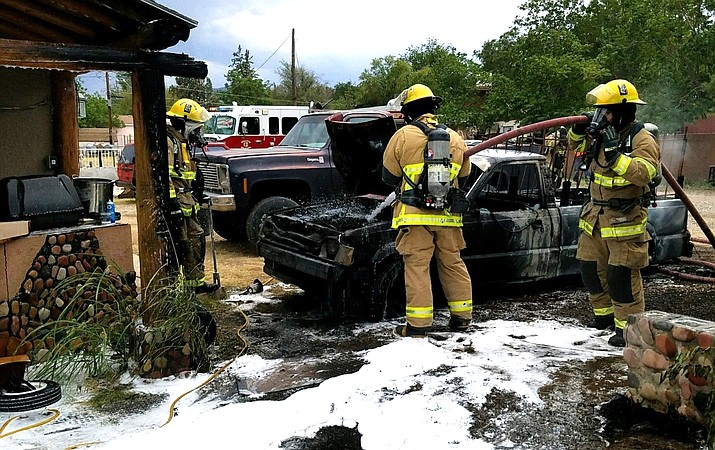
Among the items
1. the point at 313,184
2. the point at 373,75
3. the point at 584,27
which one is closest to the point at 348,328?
the point at 313,184

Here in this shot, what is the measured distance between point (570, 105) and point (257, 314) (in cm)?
1684

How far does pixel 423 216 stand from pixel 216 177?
15.5 ft

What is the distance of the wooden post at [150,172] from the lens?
184 inches

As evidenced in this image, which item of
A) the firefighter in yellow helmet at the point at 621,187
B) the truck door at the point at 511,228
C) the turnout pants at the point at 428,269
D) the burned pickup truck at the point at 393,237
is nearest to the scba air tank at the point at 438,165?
the turnout pants at the point at 428,269

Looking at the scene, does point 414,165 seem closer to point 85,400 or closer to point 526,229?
point 526,229

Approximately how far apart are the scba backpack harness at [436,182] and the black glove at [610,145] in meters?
1.16

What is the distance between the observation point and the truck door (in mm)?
6230

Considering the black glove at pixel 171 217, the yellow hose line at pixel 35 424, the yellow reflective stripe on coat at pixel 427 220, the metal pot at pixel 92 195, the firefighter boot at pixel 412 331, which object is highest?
the metal pot at pixel 92 195

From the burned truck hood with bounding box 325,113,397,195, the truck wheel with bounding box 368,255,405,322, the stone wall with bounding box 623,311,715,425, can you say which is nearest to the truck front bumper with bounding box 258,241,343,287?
the truck wheel with bounding box 368,255,405,322

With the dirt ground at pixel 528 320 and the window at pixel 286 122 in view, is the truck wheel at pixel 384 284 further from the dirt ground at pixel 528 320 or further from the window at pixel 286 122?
the window at pixel 286 122

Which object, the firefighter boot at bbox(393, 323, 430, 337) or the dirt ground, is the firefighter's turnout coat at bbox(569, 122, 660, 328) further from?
the firefighter boot at bbox(393, 323, 430, 337)

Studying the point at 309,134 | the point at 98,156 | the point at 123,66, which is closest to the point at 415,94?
the point at 123,66

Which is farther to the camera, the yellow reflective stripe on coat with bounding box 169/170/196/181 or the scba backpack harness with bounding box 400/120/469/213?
the yellow reflective stripe on coat with bounding box 169/170/196/181

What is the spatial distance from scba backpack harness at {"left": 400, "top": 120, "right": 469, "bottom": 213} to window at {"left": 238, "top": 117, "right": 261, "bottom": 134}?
12.7 meters
